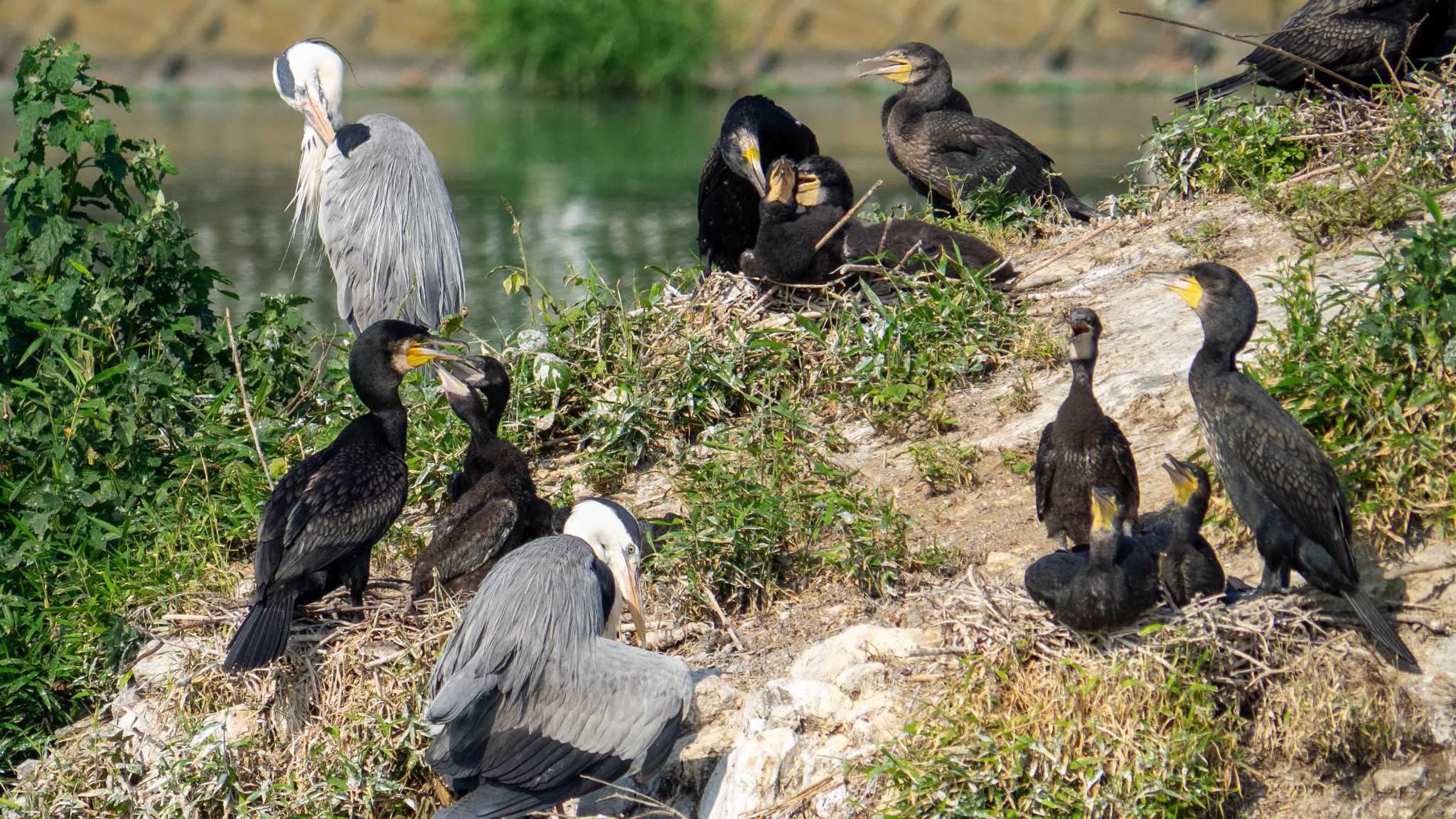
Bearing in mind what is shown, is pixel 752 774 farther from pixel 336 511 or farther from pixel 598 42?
pixel 598 42

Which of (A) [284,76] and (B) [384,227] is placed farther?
(A) [284,76]

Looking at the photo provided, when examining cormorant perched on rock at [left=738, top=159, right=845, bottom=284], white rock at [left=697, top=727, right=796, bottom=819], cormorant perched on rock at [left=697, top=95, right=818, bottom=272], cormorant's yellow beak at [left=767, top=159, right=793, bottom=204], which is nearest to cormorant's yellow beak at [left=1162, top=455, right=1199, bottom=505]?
white rock at [left=697, top=727, right=796, bottom=819]

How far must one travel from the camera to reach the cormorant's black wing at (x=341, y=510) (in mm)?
4227

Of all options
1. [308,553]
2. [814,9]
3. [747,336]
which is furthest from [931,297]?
[814,9]

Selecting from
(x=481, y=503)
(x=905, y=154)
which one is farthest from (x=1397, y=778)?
(x=905, y=154)

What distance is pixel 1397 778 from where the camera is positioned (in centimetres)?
373

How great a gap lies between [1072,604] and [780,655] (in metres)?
1.00

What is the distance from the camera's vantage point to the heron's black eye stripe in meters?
7.28

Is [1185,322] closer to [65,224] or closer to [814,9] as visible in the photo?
[65,224]

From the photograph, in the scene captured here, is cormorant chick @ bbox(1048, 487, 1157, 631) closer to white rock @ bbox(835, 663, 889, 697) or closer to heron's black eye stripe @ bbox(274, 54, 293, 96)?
white rock @ bbox(835, 663, 889, 697)

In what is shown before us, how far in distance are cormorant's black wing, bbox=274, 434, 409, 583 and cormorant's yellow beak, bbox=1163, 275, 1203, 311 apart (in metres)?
2.31

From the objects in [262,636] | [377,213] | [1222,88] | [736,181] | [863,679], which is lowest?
[863,679]

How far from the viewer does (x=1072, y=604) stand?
362cm

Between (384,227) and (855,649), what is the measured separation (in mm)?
3895
